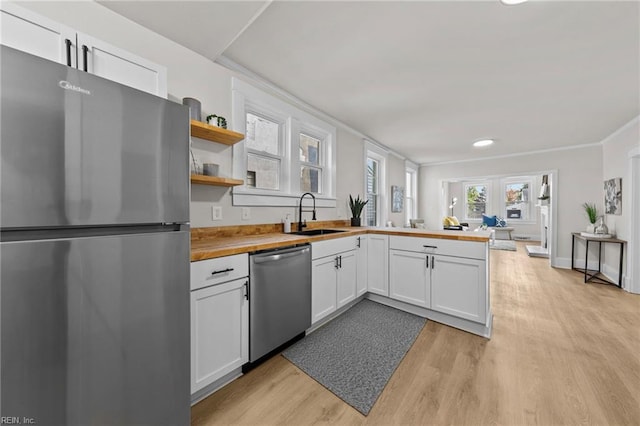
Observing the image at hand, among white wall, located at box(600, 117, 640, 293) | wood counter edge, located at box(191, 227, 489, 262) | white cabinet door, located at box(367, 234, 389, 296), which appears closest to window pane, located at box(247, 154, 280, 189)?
wood counter edge, located at box(191, 227, 489, 262)

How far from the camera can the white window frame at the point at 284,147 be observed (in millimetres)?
2221

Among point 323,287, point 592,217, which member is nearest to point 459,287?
point 323,287

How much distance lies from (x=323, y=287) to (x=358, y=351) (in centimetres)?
60

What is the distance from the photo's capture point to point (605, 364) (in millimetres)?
1783

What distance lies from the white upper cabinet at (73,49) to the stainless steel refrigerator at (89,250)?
0.68 m

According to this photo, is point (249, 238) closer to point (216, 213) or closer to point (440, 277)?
point (216, 213)

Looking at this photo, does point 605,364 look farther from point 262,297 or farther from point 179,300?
point 179,300

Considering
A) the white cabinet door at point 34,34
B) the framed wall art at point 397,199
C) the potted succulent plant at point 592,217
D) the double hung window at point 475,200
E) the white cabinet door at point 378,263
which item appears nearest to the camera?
the white cabinet door at point 34,34

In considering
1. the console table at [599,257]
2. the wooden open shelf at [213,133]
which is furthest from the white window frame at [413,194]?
the wooden open shelf at [213,133]

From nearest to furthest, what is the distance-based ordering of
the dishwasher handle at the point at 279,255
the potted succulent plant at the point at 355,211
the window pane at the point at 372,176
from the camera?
the dishwasher handle at the point at 279,255 < the potted succulent plant at the point at 355,211 < the window pane at the point at 372,176

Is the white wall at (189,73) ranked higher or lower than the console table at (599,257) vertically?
higher

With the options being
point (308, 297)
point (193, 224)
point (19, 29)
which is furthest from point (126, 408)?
point (19, 29)

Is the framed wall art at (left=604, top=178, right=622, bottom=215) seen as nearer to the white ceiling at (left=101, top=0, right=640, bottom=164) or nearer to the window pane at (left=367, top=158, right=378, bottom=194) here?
the white ceiling at (left=101, top=0, right=640, bottom=164)

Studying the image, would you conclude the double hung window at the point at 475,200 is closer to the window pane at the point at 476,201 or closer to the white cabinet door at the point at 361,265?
the window pane at the point at 476,201
